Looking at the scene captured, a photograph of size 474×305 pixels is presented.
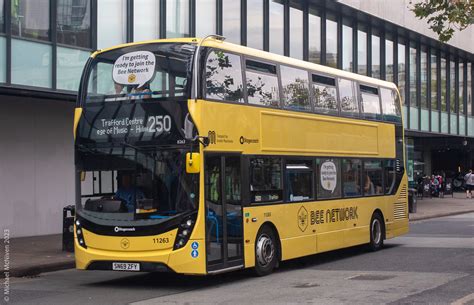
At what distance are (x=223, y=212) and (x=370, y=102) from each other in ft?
22.2

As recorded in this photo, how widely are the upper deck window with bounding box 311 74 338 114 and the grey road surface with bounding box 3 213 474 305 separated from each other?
3.31 metres

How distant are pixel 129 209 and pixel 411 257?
6.97 meters

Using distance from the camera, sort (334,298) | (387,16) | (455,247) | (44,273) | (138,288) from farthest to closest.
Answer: (387,16) → (455,247) → (44,273) → (138,288) → (334,298)

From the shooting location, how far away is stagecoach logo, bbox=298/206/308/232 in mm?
13795

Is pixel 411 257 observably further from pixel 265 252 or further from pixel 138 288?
pixel 138 288

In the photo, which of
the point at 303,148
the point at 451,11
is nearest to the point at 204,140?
the point at 303,148

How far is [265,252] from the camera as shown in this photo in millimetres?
12672

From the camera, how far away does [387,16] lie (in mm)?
33750

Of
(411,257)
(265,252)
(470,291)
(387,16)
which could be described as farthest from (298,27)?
(470,291)

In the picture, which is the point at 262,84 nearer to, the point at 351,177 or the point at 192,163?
the point at 192,163

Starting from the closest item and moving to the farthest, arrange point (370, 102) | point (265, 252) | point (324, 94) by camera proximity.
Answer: point (265, 252) < point (324, 94) < point (370, 102)

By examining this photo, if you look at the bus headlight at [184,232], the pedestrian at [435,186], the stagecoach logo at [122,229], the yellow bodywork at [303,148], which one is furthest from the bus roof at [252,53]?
the pedestrian at [435,186]

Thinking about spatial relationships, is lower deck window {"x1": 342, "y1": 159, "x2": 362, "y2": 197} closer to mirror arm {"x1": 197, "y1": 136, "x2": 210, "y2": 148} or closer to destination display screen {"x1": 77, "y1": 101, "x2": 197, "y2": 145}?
mirror arm {"x1": 197, "y1": 136, "x2": 210, "y2": 148}

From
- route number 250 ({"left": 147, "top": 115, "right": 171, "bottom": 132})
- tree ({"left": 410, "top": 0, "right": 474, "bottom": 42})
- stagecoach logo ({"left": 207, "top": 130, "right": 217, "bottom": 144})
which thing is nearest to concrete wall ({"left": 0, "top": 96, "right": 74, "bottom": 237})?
route number 250 ({"left": 147, "top": 115, "right": 171, "bottom": 132})
